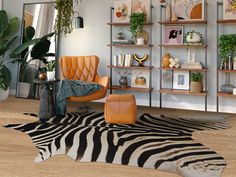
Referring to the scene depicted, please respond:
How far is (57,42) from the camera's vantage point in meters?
6.76

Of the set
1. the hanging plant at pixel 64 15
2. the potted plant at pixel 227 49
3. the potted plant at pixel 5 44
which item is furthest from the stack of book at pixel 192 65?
the potted plant at pixel 5 44

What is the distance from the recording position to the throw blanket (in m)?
5.19

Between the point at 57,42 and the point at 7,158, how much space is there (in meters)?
3.85

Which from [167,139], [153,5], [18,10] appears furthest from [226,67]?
[18,10]

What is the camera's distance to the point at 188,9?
5.72 m

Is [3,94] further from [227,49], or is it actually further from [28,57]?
[227,49]

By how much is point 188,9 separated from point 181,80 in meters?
1.29

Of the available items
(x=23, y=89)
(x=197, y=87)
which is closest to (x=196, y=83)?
(x=197, y=87)

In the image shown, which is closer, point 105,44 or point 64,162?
point 64,162

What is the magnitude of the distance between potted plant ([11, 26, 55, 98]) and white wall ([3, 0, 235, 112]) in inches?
15.5

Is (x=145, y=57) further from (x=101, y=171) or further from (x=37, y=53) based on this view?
(x=101, y=171)

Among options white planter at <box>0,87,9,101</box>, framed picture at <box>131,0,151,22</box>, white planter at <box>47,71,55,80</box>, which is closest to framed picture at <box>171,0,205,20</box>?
framed picture at <box>131,0,151,22</box>

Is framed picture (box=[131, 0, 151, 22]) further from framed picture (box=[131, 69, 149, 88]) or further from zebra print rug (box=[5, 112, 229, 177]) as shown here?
zebra print rug (box=[5, 112, 229, 177])

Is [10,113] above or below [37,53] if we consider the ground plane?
below
